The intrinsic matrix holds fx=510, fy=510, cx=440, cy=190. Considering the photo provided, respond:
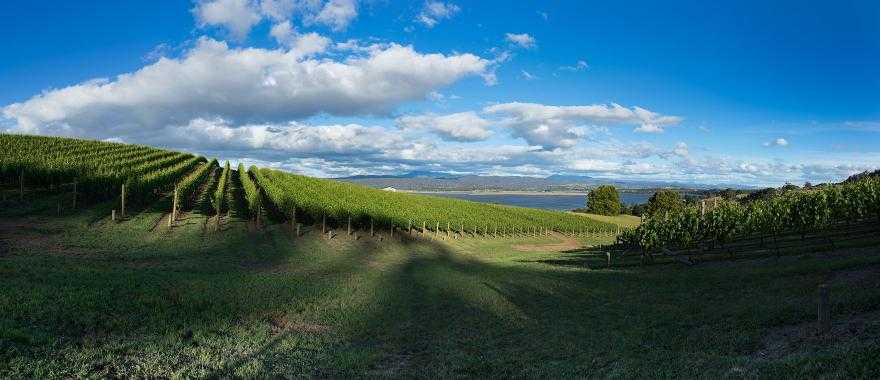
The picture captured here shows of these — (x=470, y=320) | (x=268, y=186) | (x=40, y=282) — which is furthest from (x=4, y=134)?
(x=470, y=320)

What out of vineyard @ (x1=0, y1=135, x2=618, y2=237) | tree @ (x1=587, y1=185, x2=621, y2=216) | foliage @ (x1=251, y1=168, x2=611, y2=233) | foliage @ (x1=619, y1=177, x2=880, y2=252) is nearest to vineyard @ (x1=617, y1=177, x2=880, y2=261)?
foliage @ (x1=619, y1=177, x2=880, y2=252)

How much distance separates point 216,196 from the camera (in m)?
48.9

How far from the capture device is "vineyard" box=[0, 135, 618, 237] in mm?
50125

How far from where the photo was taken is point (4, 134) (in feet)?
276

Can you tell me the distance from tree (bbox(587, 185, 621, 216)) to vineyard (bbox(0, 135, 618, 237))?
48.7 m

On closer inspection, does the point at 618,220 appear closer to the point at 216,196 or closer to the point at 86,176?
the point at 216,196

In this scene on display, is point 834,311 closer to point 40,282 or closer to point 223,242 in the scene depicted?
point 40,282

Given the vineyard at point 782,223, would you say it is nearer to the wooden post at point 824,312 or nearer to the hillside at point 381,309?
the hillside at point 381,309

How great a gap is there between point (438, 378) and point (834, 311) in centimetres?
1236

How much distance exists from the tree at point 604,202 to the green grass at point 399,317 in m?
106

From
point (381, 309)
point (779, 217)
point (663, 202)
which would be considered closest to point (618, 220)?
point (663, 202)

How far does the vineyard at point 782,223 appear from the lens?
119 feet

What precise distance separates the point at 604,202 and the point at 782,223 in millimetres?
100540

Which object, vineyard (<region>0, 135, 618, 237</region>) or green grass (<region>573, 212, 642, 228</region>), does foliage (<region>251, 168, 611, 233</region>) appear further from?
green grass (<region>573, 212, 642, 228</region>)
